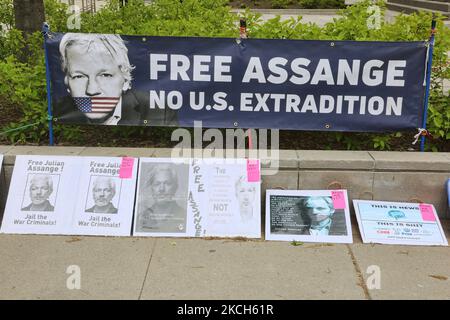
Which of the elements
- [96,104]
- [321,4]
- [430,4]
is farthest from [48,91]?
[321,4]

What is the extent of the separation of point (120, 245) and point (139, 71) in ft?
5.21

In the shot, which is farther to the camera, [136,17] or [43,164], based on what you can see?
[136,17]

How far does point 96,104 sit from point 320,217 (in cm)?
223

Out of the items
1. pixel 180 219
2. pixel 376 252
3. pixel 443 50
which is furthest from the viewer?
pixel 443 50

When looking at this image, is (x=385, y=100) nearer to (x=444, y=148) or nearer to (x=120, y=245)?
(x=444, y=148)

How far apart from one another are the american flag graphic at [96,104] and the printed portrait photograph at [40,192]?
714 millimetres

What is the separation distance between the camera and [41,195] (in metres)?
4.53

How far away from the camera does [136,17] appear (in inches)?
331

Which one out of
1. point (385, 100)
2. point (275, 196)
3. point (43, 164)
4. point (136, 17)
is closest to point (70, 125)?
point (43, 164)

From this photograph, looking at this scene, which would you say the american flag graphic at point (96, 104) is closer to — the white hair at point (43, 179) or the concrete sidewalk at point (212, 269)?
the white hair at point (43, 179)

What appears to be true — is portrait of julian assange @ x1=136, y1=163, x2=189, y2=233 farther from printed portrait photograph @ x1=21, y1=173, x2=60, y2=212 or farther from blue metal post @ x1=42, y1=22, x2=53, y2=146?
blue metal post @ x1=42, y1=22, x2=53, y2=146

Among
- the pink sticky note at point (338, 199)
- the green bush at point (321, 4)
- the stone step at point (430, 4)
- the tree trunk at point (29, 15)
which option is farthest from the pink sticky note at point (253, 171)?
the green bush at point (321, 4)

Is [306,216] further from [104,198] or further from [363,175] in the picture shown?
[104,198]

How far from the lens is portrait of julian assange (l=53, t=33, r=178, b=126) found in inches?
190
